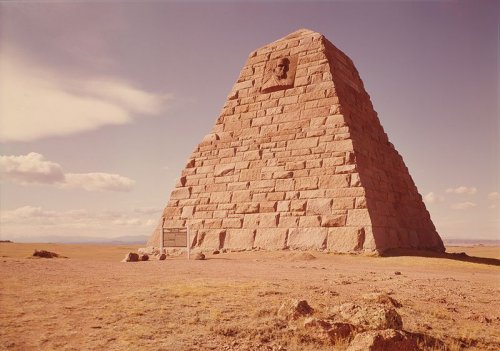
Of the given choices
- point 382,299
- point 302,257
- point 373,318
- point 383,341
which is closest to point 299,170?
point 302,257

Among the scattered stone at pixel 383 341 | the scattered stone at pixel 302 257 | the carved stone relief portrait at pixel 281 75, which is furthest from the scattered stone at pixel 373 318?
the carved stone relief portrait at pixel 281 75

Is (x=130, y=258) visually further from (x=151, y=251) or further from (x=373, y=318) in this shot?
(x=373, y=318)

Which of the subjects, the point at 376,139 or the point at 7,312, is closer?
the point at 7,312

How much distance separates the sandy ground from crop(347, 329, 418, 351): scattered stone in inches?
7.9

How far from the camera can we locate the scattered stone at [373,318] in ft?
11.4

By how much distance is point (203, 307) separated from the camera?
14.0 feet

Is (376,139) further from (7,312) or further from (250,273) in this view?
(7,312)

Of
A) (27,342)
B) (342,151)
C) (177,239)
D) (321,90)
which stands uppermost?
(321,90)

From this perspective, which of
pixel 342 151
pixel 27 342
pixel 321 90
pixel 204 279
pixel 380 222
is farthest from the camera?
pixel 321 90

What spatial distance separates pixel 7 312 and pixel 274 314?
8.37 ft

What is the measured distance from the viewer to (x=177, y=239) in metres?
11.9

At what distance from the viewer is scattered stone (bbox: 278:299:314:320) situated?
389 cm

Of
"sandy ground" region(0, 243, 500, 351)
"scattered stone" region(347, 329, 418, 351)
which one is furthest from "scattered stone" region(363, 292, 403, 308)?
"scattered stone" region(347, 329, 418, 351)

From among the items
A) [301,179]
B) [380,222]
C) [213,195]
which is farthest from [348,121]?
[213,195]
